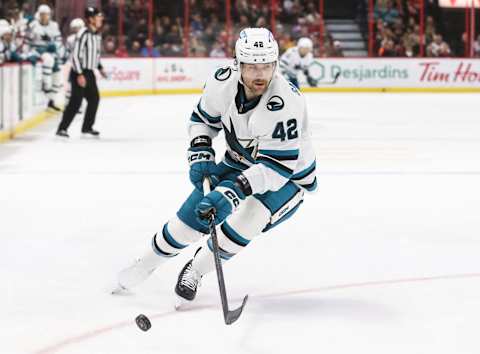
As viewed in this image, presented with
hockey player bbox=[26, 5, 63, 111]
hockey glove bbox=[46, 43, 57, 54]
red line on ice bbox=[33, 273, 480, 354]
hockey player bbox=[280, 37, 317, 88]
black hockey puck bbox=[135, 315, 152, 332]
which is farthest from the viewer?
hockey glove bbox=[46, 43, 57, 54]

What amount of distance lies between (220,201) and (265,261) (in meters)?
1.20

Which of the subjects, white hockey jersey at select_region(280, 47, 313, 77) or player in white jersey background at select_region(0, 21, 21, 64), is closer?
player in white jersey background at select_region(0, 21, 21, 64)

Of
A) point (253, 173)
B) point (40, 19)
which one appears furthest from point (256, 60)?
point (40, 19)

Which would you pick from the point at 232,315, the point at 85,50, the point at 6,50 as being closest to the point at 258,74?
the point at 232,315

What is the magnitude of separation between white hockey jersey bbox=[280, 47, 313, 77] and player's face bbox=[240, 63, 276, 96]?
10.4m

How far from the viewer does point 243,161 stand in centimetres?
375

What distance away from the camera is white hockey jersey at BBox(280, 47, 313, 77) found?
13.9m

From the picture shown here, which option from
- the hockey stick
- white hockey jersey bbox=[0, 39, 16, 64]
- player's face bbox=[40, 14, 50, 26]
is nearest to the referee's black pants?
white hockey jersey bbox=[0, 39, 16, 64]

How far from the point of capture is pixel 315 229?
17.7 feet

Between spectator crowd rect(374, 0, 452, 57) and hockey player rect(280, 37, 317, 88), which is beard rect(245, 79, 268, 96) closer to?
hockey player rect(280, 37, 317, 88)

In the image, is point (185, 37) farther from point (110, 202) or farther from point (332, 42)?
point (110, 202)

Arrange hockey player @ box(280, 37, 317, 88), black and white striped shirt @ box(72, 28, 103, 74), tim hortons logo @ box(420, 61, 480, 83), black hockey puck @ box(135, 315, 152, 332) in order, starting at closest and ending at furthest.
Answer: black hockey puck @ box(135, 315, 152, 332), black and white striped shirt @ box(72, 28, 103, 74), hockey player @ box(280, 37, 317, 88), tim hortons logo @ box(420, 61, 480, 83)

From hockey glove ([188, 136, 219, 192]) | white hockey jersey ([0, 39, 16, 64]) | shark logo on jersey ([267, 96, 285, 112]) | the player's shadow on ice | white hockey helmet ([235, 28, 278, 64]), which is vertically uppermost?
white hockey jersey ([0, 39, 16, 64])

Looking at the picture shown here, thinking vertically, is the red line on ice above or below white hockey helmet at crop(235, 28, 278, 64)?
below
